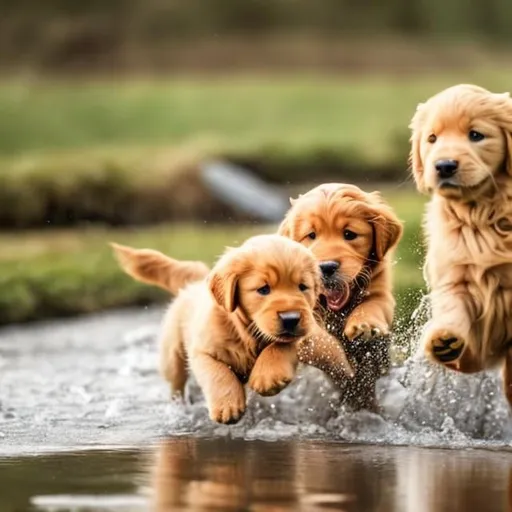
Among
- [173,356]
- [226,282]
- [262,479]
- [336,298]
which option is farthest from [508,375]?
[173,356]

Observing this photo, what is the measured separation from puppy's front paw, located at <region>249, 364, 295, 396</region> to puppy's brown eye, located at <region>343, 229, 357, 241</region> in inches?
28.7

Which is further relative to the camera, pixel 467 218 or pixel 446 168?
pixel 467 218

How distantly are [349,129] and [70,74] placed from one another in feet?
21.4

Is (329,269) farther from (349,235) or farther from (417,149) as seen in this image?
(417,149)

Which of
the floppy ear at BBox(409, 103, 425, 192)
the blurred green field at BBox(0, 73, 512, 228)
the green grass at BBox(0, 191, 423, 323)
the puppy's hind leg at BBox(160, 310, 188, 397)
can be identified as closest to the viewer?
the floppy ear at BBox(409, 103, 425, 192)

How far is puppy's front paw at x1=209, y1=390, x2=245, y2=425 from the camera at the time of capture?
7.59m

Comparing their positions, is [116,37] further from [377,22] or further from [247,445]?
[247,445]

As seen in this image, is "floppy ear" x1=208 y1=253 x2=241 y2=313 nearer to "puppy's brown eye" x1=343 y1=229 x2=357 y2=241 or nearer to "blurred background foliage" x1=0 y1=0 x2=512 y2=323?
"puppy's brown eye" x1=343 y1=229 x2=357 y2=241

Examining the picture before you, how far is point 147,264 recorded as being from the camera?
30.5ft

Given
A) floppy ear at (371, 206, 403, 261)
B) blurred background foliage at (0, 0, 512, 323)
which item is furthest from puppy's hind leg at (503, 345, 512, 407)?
blurred background foliage at (0, 0, 512, 323)

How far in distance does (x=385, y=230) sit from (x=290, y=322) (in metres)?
0.89

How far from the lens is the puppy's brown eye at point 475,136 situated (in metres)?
7.39

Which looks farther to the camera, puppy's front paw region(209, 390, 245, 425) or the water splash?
the water splash

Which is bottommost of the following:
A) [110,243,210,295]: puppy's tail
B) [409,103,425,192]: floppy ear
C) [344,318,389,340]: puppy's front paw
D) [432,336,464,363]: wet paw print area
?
[432,336,464,363]: wet paw print area
